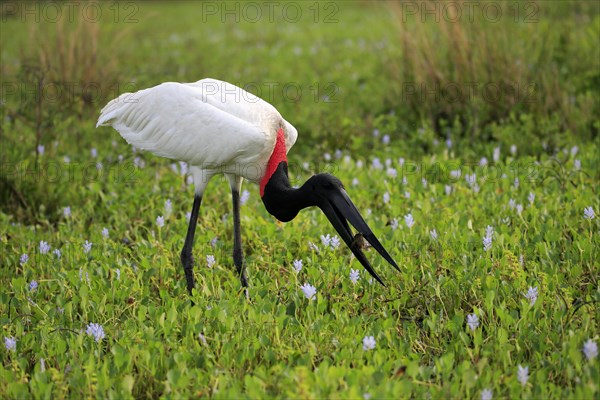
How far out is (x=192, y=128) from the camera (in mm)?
4176

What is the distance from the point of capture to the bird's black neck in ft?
13.2

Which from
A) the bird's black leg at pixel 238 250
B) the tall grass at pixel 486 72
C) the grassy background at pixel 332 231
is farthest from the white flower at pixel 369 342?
the tall grass at pixel 486 72

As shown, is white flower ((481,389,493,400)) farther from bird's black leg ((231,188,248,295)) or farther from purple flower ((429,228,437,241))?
bird's black leg ((231,188,248,295))

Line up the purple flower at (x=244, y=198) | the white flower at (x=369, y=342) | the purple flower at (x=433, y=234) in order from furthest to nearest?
the purple flower at (x=244, y=198) → the purple flower at (x=433, y=234) → the white flower at (x=369, y=342)

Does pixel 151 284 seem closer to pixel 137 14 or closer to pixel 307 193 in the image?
pixel 307 193

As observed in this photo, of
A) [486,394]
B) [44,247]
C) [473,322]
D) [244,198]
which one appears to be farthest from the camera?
[244,198]

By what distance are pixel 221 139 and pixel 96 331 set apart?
1.22 m

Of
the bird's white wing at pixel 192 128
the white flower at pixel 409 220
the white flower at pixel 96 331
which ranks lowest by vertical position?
the white flower at pixel 409 220

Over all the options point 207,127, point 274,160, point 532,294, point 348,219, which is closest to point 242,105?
point 207,127

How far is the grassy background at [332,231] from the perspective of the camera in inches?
123

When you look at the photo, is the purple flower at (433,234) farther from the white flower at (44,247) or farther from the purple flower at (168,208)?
the white flower at (44,247)

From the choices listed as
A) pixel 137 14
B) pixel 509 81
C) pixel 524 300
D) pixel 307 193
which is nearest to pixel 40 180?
pixel 307 193

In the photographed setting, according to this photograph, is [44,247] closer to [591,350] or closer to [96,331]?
[96,331]

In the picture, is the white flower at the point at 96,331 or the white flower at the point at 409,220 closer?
the white flower at the point at 96,331
